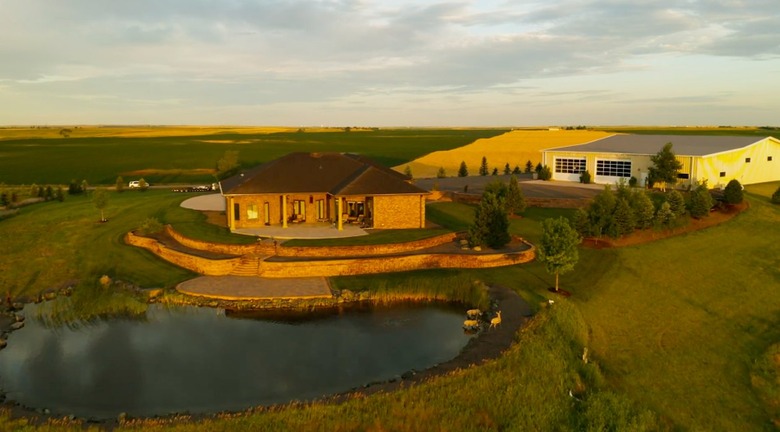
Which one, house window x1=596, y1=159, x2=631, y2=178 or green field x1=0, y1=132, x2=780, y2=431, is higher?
house window x1=596, y1=159, x2=631, y2=178

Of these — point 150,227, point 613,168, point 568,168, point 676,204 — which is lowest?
point 150,227

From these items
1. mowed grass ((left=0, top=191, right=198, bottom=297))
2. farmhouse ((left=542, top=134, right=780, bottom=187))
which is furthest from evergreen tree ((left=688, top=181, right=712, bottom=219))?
mowed grass ((left=0, top=191, right=198, bottom=297))

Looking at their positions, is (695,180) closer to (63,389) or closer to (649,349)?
(649,349)

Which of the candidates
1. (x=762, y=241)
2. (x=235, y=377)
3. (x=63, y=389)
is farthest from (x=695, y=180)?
(x=63, y=389)

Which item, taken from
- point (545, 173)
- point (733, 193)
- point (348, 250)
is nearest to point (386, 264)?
point (348, 250)

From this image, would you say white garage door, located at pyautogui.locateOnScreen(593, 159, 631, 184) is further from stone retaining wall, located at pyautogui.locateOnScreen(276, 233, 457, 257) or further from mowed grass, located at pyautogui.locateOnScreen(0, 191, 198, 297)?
mowed grass, located at pyautogui.locateOnScreen(0, 191, 198, 297)

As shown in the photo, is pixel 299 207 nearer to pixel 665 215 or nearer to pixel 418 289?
pixel 418 289
